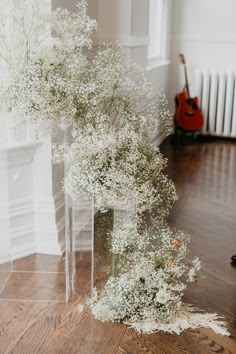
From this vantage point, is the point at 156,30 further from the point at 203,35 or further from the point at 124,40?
the point at 124,40

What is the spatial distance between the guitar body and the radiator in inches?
7.2

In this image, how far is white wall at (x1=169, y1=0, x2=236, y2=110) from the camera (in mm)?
5781

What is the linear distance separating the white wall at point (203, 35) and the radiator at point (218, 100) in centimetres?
20

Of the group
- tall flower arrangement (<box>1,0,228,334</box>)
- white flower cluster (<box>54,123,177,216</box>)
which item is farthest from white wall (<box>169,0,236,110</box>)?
white flower cluster (<box>54,123,177,216</box>)

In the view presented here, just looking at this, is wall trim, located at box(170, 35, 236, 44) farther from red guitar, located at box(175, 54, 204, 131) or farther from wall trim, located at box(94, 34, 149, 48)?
wall trim, located at box(94, 34, 149, 48)

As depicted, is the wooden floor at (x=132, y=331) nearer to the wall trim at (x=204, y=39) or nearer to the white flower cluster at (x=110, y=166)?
the white flower cluster at (x=110, y=166)

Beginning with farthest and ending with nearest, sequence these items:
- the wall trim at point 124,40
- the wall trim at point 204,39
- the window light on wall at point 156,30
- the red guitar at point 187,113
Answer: the wall trim at point 204,39 → the red guitar at point 187,113 → the window light on wall at point 156,30 → the wall trim at point 124,40

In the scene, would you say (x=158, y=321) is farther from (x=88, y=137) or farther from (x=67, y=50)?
(x=67, y=50)

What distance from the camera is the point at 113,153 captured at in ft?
6.67

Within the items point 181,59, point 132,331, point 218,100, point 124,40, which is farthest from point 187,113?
point 132,331

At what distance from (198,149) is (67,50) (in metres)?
3.58

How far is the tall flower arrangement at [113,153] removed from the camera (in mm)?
2020

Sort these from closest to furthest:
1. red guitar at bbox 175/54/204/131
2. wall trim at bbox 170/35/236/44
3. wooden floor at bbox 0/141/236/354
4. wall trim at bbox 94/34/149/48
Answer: wooden floor at bbox 0/141/236/354 < wall trim at bbox 94/34/149/48 < red guitar at bbox 175/54/204/131 < wall trim at bbox 170/35/236/44

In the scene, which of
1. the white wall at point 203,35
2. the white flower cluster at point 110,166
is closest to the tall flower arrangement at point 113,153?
the white flower cluster at point 110,166
